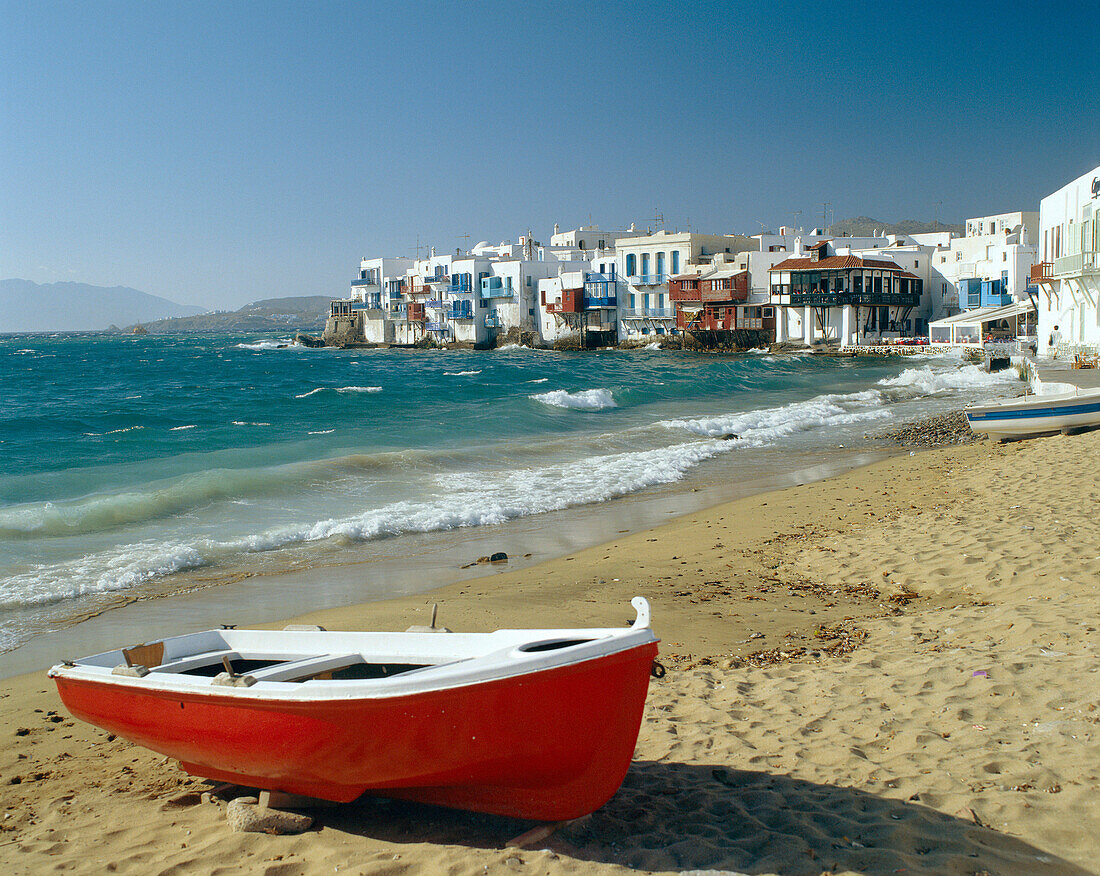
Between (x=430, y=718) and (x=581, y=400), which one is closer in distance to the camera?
(x=430, y=718)

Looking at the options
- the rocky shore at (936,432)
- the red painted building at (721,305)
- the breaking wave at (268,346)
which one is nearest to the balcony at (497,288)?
the red painted building at (721,305)

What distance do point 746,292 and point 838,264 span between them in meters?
9.61

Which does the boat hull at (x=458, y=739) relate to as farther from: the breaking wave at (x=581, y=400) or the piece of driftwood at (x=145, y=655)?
the breaking wave at (x=581, y=400)

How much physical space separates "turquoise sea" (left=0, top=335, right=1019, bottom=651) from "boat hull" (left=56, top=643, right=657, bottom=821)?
553 cm

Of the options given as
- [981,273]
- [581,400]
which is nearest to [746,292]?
[981,273]

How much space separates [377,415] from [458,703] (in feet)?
88.9

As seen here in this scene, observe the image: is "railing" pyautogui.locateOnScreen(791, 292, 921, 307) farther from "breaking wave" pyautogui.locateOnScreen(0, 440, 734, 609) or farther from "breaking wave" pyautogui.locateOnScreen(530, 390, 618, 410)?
"breaking wave" pyautogui.locateOnScreen(0, 440, 734, 609)

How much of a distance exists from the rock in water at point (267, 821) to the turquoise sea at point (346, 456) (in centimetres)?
538

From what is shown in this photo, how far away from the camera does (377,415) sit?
30219 millimetres

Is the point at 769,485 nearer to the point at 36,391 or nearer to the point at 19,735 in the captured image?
the point at 19,735

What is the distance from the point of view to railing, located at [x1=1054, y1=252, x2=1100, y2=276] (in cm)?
2369

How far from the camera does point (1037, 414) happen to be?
15.8 metres

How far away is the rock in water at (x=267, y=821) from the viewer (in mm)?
4262

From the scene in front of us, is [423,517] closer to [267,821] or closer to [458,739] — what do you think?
[267,821]
